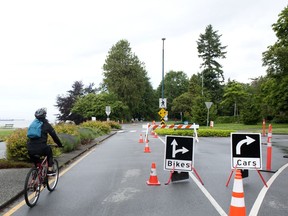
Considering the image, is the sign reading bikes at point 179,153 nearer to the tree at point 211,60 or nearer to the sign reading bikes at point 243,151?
the sign reading bikes at point 243,151

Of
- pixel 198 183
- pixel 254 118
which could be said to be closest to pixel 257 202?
pixel 198 183

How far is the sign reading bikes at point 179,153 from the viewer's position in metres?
9.16

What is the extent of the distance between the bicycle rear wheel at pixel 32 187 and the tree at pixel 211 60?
82702 mm

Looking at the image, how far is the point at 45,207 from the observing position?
269 inches

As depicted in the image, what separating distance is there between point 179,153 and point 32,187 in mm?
3776

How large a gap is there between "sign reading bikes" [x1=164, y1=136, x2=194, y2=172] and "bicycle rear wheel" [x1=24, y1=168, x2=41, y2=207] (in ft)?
11.0

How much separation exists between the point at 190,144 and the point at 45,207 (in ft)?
12.7

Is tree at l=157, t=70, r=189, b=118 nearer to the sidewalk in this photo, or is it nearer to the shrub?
the shrub

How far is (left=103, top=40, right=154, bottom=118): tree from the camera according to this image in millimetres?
85375

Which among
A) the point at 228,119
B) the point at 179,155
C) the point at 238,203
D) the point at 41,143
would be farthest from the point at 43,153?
the point at 228,119

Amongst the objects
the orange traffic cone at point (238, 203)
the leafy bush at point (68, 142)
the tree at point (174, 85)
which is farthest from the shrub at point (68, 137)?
the tree at point (174, 85)

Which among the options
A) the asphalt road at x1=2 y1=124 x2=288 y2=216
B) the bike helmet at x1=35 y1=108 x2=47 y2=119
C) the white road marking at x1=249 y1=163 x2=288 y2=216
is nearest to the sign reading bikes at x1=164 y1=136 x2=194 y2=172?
the asphalt road at x1=2 y1=124 x2=288 y2=216

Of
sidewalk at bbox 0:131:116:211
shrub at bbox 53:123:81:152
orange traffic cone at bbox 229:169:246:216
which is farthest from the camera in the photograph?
shrub at bbox 53:123:81:152

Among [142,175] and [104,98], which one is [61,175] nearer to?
[142,175]
